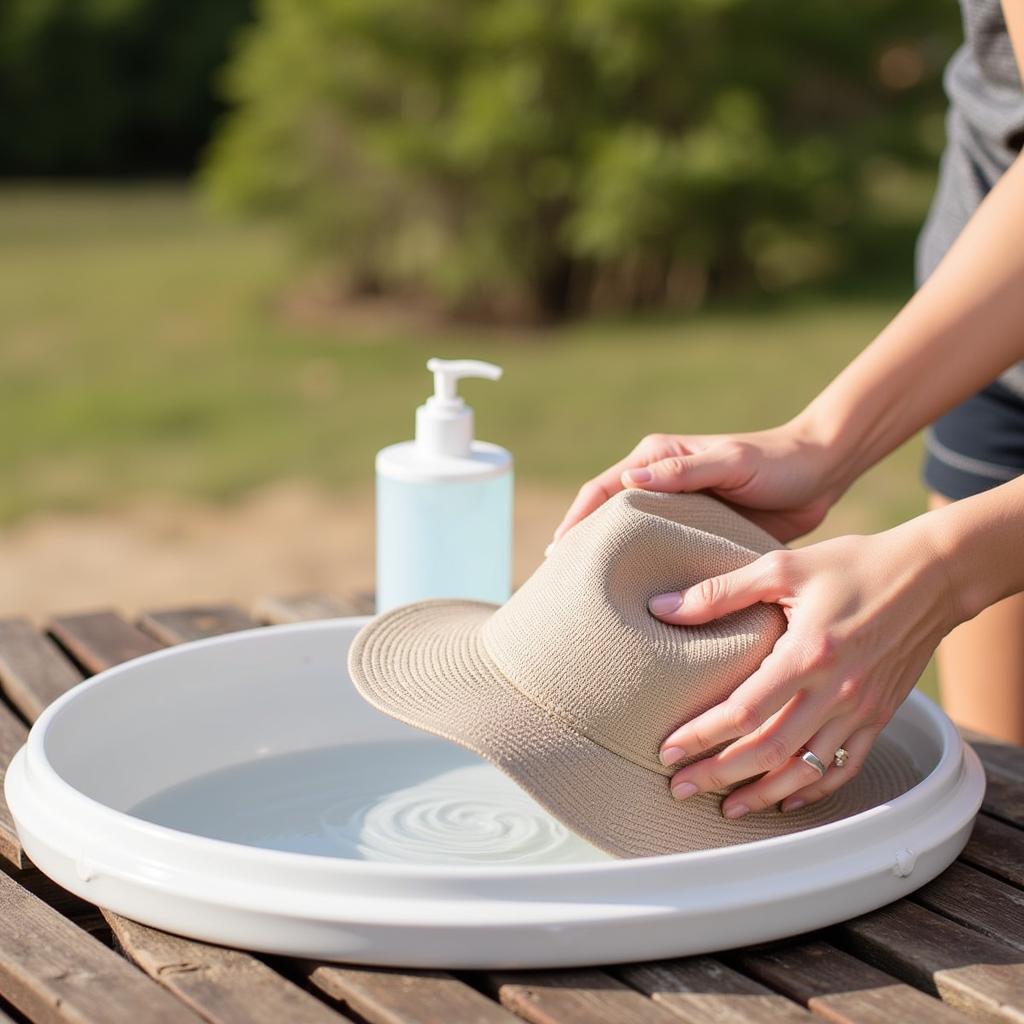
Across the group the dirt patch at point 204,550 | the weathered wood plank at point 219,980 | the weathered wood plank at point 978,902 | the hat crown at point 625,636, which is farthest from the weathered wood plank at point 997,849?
the dirt patch at point 204,550

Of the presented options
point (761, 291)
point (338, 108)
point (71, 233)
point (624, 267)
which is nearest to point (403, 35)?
point (338, 108)

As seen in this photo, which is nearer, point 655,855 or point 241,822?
point 655,855

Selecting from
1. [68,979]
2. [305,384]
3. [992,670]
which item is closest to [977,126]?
[992,670]

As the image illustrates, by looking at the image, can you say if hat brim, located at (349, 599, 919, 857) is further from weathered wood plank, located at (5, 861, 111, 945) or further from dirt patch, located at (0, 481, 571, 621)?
dirt patch, located at (0, 481, 571, 621)

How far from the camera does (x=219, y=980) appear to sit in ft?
2.91

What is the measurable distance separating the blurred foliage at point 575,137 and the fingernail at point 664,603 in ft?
16.9

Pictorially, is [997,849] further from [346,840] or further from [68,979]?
[68,979]

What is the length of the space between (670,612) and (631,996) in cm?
27

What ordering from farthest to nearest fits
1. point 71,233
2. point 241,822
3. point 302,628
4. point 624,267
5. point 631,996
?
point 71,233 → point 624,267 → point 302,628 → point 241,822 → point 631,996

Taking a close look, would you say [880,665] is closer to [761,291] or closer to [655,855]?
[655,855]

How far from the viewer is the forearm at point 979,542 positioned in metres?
1.08

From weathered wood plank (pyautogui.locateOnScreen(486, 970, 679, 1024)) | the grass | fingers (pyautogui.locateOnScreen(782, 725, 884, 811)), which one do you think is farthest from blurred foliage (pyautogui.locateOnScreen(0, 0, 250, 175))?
weathered wood plank (pyautogui.locateOnScreen(486, 970, 679, 1024))

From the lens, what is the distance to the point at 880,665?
1039 mm

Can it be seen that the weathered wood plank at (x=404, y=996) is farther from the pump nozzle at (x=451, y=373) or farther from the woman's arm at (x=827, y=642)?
the pump nozzle at (x=451, y=373)
